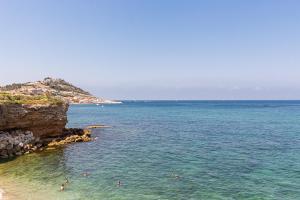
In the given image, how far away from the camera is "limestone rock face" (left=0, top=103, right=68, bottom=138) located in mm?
52031

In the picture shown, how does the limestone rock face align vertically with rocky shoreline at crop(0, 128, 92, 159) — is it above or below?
above

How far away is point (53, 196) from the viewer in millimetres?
31781

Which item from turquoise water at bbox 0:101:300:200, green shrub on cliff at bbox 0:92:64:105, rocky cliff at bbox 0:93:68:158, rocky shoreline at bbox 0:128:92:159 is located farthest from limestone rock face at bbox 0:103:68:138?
turquoise water at bbox 0:101:300:200

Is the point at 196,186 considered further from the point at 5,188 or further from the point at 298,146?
the point at 298,146

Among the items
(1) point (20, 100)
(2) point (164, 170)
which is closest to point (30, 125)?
(1) point (20, 100)

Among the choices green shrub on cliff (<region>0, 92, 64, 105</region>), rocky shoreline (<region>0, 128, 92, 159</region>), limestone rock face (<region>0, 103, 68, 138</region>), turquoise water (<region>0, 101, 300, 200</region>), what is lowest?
turquoise water (<region>0, 101, 300, 200</region>)

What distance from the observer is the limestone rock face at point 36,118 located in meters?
52.0

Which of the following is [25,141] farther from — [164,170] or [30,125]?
[164,170]

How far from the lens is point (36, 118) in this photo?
57.0 metres

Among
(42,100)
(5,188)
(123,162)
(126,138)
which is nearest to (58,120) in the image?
(42,100)

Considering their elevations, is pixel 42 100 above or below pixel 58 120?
above

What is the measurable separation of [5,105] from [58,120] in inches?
478

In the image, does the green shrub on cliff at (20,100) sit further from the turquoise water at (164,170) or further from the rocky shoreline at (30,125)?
the turquoise water at (164,170)

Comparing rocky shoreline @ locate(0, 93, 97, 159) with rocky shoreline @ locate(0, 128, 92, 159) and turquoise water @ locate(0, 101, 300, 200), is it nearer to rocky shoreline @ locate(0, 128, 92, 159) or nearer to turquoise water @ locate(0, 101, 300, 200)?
rocky shoreline @ locate(0, 128, 92, 159)
